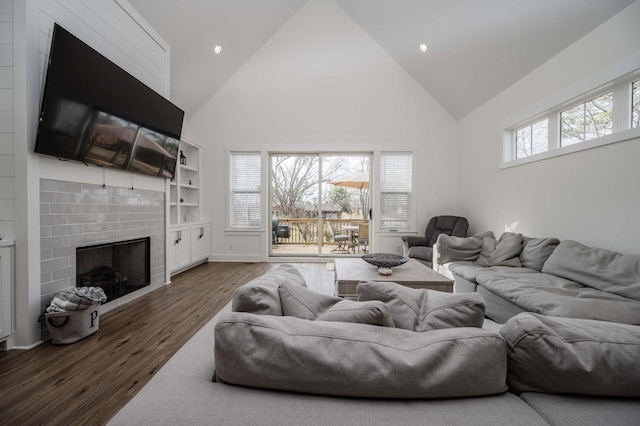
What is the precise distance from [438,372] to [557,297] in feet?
6.41

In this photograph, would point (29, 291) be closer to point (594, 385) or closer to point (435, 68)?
point (594, 385)

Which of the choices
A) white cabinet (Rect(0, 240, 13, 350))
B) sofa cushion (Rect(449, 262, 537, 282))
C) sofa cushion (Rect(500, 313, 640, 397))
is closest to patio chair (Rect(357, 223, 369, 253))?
sofa cushion (Rect(449, 262, 537, 282))

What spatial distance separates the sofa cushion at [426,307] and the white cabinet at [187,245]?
3671 mm

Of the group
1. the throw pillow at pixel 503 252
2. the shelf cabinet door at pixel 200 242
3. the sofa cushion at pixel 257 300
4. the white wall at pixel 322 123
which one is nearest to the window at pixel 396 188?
the white wall at pixel 322 123

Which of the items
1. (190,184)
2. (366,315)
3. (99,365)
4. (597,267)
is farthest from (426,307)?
(190,184)

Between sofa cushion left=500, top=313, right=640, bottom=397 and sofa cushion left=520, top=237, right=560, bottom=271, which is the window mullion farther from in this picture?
sofa cushion left=500, top=313, right=640, bottom=397

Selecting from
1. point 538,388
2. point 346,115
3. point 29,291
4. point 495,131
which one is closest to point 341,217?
point 346,115

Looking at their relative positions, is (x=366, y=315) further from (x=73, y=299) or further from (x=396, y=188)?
(x=396, y=188)

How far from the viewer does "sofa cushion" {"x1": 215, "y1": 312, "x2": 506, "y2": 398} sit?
699 millimetres

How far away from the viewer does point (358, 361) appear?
713 mm

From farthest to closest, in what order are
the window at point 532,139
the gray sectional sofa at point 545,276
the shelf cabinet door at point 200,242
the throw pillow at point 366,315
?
the shelf cabinet door at point 200,242, the window at point 532,139, the gray sectional sofa at point 545,276, the throw pillow at point 366,315

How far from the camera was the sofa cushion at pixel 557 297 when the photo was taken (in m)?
1.76

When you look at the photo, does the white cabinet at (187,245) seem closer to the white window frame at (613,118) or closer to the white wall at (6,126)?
the white wall at (6,126)

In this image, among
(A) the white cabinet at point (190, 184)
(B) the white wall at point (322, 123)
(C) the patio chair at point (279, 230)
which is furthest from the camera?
(C) the patio chair at point (279, 230)
